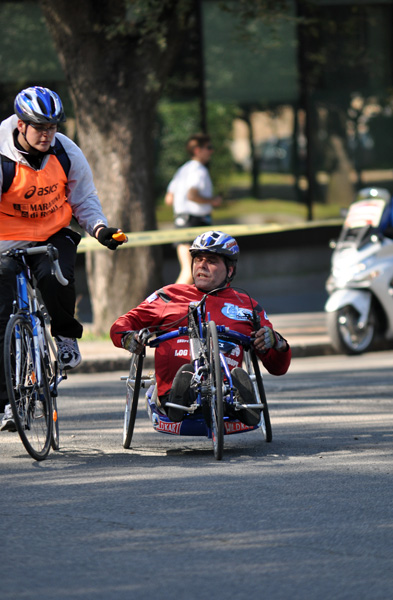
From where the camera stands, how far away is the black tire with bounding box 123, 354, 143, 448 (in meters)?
6.78

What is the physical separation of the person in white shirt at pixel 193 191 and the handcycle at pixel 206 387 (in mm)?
6276

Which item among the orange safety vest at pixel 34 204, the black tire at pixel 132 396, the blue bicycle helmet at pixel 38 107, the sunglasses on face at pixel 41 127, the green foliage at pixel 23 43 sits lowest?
the black tire at pixel 132 396

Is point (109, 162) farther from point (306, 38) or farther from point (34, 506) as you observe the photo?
point (34, 506)

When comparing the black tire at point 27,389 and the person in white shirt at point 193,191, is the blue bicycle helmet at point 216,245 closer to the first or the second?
the black tire at point 27,389

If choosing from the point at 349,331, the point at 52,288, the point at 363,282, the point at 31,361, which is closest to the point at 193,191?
the point at 363,282

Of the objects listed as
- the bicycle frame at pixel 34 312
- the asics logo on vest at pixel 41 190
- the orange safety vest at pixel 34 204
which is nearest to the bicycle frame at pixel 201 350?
the bicycle frame at pixel 34 312

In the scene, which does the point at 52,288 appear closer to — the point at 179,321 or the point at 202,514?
the point at 179,321

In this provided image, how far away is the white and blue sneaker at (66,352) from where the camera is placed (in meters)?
6.72

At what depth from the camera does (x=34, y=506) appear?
17.6ft

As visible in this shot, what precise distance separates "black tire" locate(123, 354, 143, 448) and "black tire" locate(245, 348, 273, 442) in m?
0.62

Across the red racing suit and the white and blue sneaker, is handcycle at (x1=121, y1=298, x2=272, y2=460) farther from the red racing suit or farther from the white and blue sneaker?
the white and blue sneaker

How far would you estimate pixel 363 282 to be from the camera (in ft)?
38.1

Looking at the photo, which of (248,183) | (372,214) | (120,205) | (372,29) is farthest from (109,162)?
(372,29)

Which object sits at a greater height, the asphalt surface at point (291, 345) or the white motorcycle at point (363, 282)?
the white motorcycle at point (363, 282)
